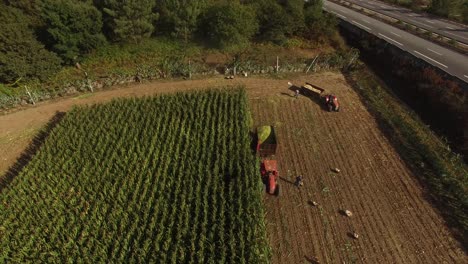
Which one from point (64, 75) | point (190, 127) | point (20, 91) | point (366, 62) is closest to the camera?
Result: point (190, 127)

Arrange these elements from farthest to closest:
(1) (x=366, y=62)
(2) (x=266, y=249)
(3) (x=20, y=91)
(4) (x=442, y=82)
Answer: (1) (x=366, y=62), (3) (x=20, y=91), (4) (x=442, y=82), (2) (x=266, y=249)

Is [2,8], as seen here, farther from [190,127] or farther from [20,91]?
[190,127]

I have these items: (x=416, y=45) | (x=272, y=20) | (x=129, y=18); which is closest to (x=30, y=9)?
(x=129, y=18)

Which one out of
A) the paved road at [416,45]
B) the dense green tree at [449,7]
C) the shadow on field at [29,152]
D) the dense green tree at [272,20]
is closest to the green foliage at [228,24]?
the dense green tree at [272,20]

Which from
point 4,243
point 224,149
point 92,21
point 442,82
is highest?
point 92,21

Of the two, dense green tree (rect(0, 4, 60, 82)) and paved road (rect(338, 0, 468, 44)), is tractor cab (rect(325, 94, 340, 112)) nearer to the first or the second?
paved road (rect(338, 0, 468, 44))

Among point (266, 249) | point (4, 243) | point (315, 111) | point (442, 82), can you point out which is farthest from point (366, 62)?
point (4, 243)

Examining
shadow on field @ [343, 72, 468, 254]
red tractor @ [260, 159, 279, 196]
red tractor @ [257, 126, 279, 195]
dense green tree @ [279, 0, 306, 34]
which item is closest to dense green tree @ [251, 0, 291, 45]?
dense green tree @ [279, 0, 306, 34]
